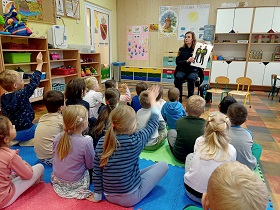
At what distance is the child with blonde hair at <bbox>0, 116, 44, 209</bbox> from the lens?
4.66ft

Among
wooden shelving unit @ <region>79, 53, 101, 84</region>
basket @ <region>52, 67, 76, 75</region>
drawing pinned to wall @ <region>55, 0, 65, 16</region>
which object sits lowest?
basket @ <region>52, 67, 76, 75</region>

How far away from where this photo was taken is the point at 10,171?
4.86 feet

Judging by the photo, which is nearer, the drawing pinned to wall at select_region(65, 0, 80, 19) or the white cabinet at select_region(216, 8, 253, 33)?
the drawing pinned to wall at select_region(65, 0, 80, 19)

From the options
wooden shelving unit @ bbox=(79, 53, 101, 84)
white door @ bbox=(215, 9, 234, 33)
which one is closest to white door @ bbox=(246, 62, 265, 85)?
white door @ bbox=(215, 9, 234, 33)

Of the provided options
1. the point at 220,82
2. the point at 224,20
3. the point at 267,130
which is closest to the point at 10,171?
the point at 267,130

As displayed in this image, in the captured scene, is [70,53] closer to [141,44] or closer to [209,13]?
[141,44]

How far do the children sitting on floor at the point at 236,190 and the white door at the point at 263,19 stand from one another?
645 cm

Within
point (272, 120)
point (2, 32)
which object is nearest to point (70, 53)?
point (2, 32)

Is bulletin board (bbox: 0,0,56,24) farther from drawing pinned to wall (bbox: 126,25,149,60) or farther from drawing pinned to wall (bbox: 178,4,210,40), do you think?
drawing pinned to wall (bbox: 178,4,210,40)

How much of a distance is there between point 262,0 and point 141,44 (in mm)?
3755

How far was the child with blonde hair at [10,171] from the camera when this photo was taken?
142 cm

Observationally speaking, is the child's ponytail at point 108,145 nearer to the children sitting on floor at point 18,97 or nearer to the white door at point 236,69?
the children sitting on floor at point 18,97

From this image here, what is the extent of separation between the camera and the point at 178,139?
6.60 ft

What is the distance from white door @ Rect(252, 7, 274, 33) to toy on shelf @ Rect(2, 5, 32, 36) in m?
5.73
